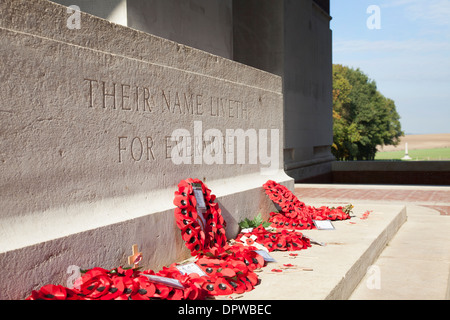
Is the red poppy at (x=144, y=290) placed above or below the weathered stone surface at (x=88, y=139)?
below

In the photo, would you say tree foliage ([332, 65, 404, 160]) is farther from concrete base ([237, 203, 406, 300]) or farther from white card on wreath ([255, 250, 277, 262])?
white card on wreath ([255, 250, 277, 262])

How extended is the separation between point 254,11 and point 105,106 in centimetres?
1291

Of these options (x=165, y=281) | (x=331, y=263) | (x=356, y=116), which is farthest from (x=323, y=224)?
(x=356, y=116)

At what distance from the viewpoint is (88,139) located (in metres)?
3.43

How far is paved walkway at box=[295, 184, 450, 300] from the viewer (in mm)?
4066

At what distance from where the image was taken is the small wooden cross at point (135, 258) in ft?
11.8

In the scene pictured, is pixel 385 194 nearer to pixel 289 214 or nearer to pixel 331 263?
pixel 289 214

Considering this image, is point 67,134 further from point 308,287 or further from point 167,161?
point 308,287

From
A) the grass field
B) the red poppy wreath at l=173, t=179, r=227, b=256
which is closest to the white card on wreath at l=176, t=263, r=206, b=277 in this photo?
the red poppy wreath at l=173, t=179, r=227, b=256

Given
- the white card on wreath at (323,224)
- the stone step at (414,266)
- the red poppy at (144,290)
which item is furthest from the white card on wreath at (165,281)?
the white card on wreath at (323,224)

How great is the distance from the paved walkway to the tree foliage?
27.4 metres

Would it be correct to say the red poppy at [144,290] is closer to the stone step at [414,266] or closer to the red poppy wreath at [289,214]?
the stone step at [414,266]

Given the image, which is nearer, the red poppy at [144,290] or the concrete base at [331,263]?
the red poppy at [144,290]

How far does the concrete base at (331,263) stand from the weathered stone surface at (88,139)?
1000 mm
